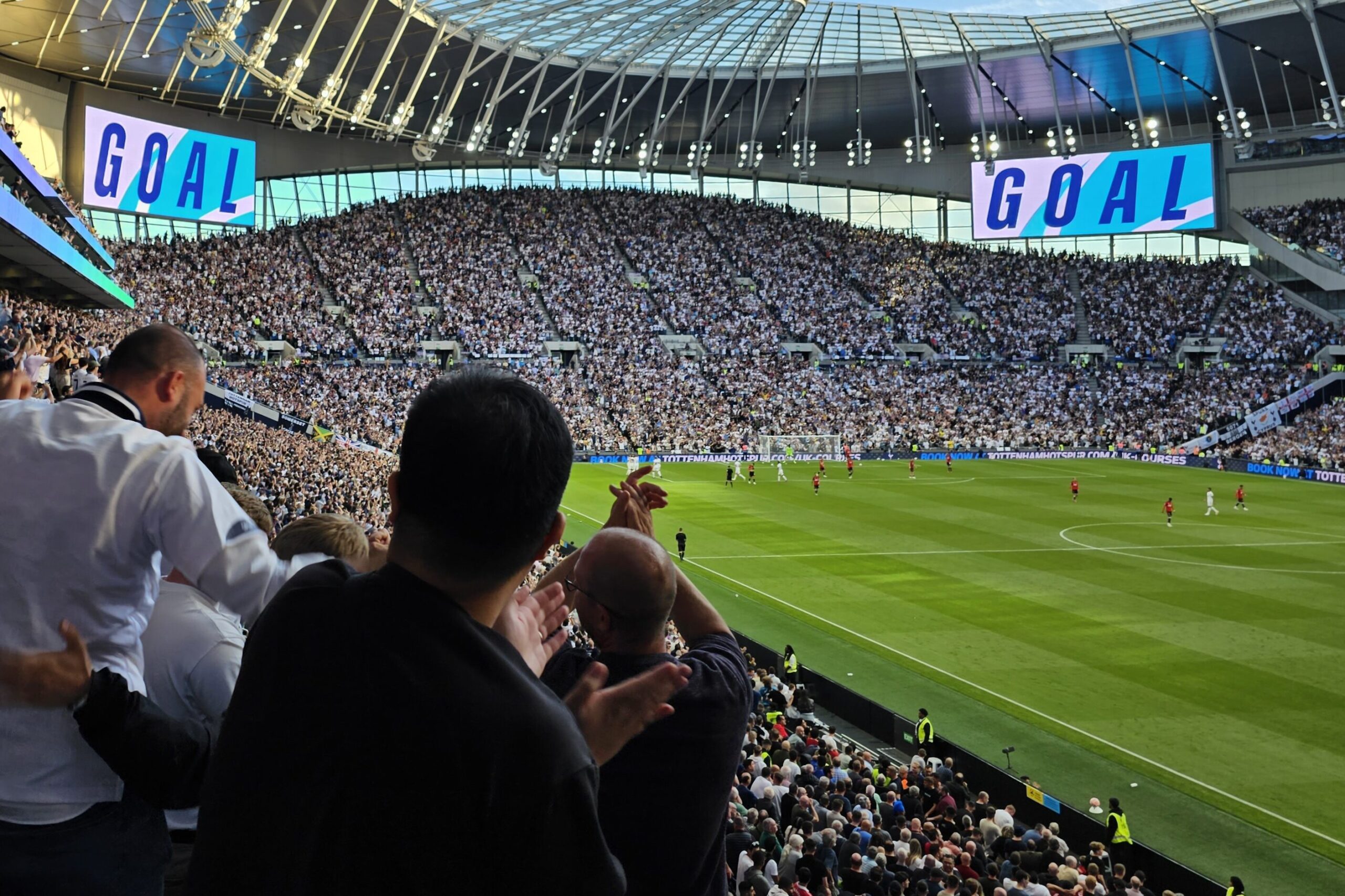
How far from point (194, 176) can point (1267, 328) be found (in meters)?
70.5

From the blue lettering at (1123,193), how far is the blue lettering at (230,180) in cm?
5954

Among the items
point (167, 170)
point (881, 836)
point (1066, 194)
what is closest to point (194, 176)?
point (167, 170)

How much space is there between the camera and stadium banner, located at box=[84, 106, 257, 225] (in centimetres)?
5809

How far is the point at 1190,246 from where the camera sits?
270 ft

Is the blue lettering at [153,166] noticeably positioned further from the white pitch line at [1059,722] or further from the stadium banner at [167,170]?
the white pitch line at [1059,722]

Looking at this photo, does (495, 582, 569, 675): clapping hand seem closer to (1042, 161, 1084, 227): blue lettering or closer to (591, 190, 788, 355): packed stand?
(591, 190, 788, 355): packed stand

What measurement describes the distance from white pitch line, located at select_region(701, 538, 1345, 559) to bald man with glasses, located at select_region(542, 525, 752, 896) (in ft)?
98.3

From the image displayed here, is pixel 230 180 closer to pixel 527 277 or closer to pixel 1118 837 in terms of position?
pixel 527 277

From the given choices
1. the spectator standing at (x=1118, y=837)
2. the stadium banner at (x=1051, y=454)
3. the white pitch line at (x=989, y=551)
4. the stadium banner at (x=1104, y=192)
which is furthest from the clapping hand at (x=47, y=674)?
the stadium banner at (x=1104, y=192)

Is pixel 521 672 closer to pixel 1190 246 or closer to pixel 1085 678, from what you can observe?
pixel 1085 678

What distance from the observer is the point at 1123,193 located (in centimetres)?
7762

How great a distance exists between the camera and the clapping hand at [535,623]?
2490 mm

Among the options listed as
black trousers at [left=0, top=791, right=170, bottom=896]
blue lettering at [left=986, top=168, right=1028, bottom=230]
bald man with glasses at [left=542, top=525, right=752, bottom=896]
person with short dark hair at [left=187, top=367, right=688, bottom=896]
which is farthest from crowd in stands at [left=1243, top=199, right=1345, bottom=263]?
person with short dark hair at [left=187, top=367, right=688, bottom=896]

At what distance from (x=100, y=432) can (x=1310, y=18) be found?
233 ft
